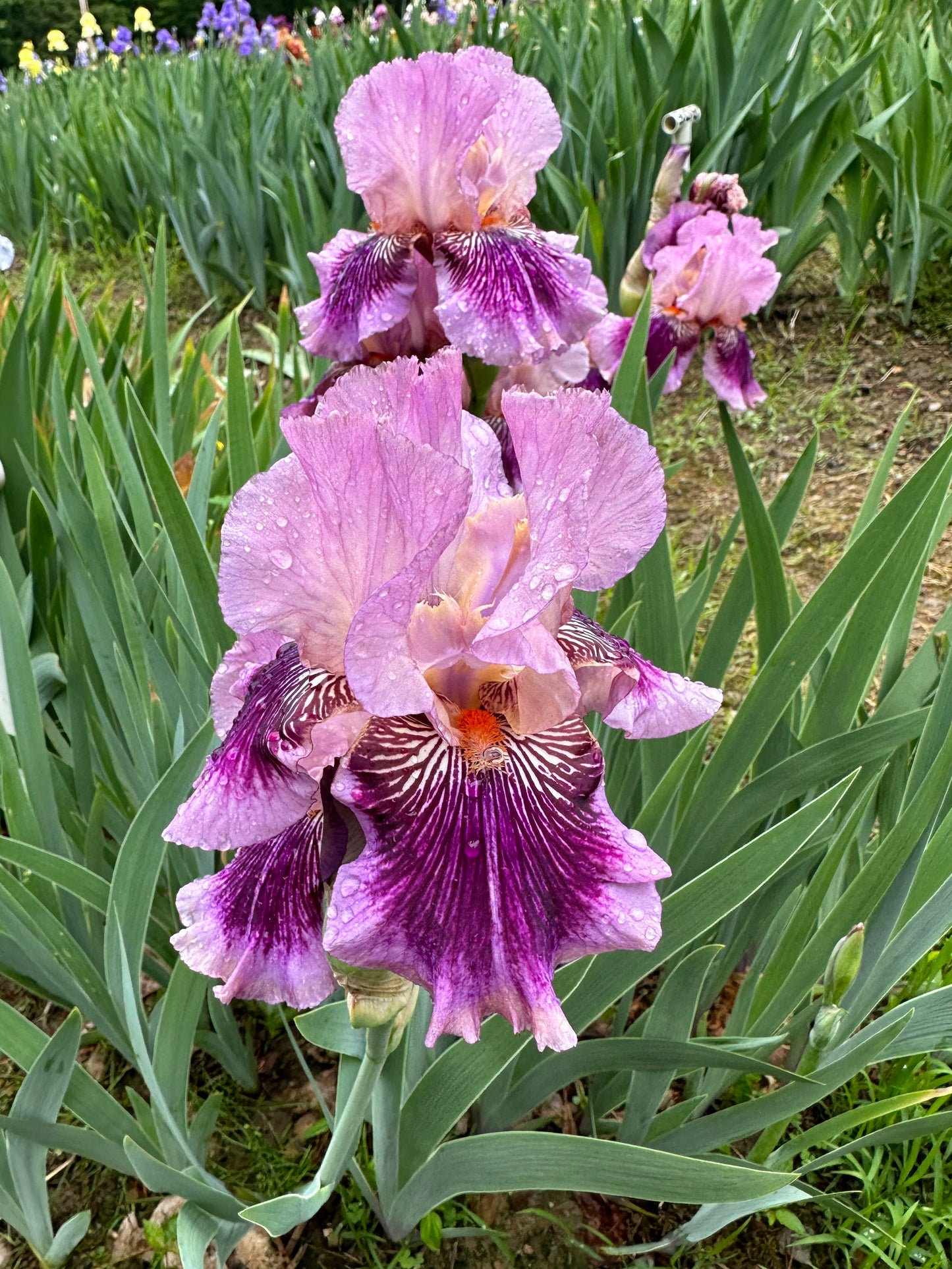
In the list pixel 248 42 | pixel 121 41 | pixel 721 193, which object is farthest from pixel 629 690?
pixel 121 41

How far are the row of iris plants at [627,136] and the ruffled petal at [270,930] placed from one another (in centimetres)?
211

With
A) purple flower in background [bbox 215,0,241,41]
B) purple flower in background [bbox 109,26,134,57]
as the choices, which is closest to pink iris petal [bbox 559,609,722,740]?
purple flower in background [bbox 109,26,134,57]

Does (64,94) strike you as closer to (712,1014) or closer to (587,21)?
(587,21)

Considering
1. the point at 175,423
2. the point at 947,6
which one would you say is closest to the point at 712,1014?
the point at 175,423

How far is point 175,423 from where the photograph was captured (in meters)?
2.00

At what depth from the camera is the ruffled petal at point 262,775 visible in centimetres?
66

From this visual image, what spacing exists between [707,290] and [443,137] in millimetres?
783

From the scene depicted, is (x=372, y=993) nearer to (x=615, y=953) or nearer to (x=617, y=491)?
(x=615, y=953)

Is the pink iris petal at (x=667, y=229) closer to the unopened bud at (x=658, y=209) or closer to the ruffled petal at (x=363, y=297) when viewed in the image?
the unopened bud at (x=658, y=209)

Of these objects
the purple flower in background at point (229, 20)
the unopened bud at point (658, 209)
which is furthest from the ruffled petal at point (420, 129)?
the purple flower in background at point (229, 20)

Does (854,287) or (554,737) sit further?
(854,287)

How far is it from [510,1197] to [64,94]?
859 centimetres

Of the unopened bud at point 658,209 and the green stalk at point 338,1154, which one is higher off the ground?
the unopened bud at point 658,209

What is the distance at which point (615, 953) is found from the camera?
0.94 metres
